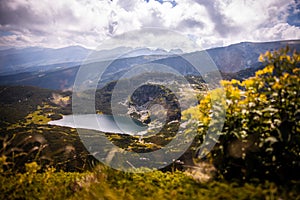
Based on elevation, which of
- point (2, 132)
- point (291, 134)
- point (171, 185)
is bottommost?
point (2, 132)

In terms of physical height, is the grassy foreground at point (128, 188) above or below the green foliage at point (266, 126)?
below

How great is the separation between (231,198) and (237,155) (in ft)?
3.24

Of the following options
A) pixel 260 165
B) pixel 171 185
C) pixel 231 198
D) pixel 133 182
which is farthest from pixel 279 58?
pixel 133 182

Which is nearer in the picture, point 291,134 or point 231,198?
point 231,198

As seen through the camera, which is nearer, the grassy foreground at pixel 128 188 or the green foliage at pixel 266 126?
the grassy foreground at pixel 128 188

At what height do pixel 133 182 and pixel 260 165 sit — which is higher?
pixel 260 165

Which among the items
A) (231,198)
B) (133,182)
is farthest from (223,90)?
(133,182)

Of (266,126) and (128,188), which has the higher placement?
(266,126)

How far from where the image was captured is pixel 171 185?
432 centimetres

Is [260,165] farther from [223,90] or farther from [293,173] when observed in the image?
[223,90]

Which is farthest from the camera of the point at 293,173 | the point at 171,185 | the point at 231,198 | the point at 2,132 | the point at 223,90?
the point at 2,132

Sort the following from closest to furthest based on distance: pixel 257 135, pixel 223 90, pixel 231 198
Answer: pixel 231 198, pixel 257 135, pixel 223 90

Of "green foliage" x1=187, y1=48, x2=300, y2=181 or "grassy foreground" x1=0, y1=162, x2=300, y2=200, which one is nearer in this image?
"grassy foreground" x1=0, y1=162, x2=300, y2=200

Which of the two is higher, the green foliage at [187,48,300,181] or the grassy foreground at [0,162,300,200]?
the green foliage at [187,48,300,181]
